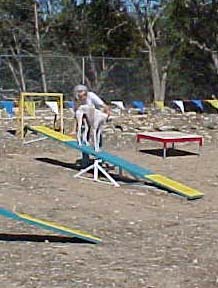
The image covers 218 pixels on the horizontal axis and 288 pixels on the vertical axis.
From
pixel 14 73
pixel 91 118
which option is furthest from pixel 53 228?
pixel 14 73

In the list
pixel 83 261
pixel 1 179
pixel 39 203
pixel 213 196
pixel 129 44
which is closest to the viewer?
pixel 83 261

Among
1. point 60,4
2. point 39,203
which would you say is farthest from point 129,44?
point 39,203

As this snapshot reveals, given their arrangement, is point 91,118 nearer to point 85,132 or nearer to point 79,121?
point 79,121

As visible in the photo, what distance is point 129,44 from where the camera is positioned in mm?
34969

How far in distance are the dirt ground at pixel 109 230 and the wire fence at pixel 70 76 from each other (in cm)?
1547

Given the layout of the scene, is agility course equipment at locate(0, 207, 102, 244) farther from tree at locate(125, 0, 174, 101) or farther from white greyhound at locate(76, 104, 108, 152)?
tree at locate(125, 0, 174, 101)

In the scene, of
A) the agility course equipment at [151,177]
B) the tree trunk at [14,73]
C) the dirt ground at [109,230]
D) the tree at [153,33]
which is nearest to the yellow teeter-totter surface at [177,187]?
the agility course equipment at [151,177]

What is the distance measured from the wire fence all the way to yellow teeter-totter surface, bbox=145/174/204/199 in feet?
58.3

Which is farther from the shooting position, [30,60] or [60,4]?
[60,4]

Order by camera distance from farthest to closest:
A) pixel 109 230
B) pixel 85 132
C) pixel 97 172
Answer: pixel 85 132 → pixel 97 172 → pixel 109 230

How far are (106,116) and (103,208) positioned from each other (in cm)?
298

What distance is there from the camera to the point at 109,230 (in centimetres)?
770

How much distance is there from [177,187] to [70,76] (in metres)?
18.9

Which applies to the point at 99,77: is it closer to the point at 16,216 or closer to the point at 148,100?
the point at 148,100
